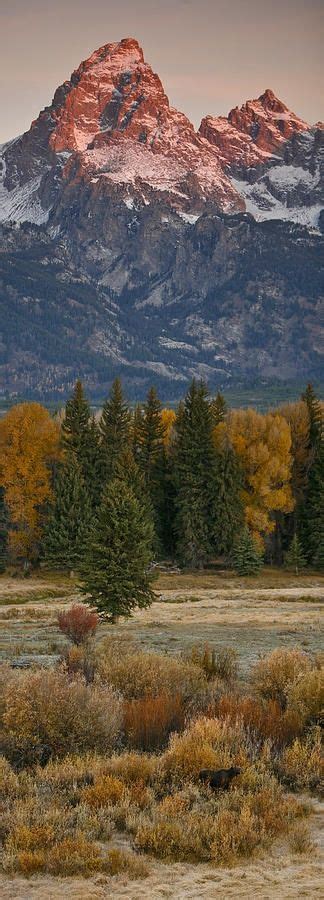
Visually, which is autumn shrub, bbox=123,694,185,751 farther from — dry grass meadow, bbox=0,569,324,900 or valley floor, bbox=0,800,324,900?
valley floor, bbox=0,800,324,900

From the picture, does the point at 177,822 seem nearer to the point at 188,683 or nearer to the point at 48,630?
the point at 188,683

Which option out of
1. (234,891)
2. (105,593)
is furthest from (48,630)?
(234,891)

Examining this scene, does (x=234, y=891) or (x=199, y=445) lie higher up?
(x=199, y=445)

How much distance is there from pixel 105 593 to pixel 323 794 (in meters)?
26.0

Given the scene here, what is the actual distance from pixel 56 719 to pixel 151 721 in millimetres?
1659

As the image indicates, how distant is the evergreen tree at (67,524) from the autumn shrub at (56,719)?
178 feet

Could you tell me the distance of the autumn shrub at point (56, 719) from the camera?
13219 mm

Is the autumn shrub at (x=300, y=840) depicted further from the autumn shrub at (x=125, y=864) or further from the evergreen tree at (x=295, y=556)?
the evergreen tree at (x=295, y=556)

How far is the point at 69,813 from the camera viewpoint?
10.6 meters

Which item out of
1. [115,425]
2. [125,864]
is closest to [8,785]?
[125,864]

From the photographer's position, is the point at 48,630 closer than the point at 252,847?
No

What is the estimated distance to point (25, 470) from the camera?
7150cm

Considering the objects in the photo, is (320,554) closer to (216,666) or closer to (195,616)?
(195,616)

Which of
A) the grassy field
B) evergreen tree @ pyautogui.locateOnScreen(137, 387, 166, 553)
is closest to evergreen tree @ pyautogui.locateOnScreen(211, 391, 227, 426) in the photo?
evergreen tree @ pyautogui.locateOnScreen(137, 387, 166, 553)
